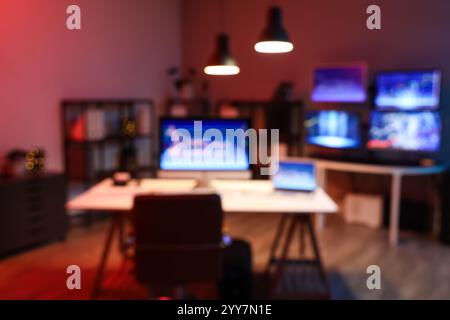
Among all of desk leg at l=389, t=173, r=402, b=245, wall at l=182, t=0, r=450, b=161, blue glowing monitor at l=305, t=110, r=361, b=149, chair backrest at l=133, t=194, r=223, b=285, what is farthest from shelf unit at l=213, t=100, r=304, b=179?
chair backrest at l=133, t=194, r=223, b=285

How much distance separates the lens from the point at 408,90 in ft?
14.9

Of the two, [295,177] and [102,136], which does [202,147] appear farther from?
[102,136]

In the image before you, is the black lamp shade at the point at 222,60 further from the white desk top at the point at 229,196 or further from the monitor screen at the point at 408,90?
the monitor screen at the point at 408,90

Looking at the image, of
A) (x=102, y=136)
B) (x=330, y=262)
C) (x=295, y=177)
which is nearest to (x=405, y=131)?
(x=330, y=262)

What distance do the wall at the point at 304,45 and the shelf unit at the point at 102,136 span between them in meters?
1.08

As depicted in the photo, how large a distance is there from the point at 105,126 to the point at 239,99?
1.75 meters

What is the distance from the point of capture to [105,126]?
A: 16.3 ft

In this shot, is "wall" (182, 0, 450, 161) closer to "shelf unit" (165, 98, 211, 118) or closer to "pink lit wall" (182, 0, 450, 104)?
"pink lit wall" (182, 0, 450, 104)

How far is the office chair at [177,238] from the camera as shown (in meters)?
2.19

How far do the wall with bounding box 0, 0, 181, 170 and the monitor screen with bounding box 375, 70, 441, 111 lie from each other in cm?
250

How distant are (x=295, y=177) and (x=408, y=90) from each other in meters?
2.24

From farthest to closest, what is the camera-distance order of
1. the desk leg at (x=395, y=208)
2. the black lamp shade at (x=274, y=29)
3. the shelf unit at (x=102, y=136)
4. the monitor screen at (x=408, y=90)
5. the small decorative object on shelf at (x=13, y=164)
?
the shelf unit at (x=102, y=136) → the monitor screen at (x=408, y=90) → the desk leg at (x=395, y=208) → the small decorative object on shelf at (x=13, y=164) → the black lamp shade at (x=274, y=29)

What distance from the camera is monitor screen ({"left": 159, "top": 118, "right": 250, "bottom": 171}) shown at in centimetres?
300

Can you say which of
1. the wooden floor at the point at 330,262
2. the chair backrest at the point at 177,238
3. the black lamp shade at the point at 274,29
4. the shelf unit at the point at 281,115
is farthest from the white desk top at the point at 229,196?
the shelf unit at the point at 281,115
